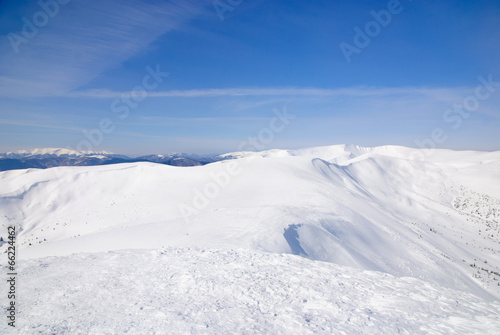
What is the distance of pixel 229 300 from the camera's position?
22.1ft

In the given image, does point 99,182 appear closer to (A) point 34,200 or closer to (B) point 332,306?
(A) point 34,200

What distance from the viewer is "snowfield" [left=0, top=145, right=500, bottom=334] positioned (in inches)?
233

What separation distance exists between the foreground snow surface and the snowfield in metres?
0.04

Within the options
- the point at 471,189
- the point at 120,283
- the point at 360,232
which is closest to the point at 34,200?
the point at 120,283

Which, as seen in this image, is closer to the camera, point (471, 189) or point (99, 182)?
point (99, 182)

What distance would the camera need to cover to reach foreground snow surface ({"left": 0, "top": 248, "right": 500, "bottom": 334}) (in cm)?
563

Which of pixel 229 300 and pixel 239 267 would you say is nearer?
pixel 229 300

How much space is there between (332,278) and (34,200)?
52566 millimetres

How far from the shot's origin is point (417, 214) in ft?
150

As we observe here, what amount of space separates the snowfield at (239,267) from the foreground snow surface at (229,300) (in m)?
0.04

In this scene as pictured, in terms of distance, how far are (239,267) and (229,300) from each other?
2.18m

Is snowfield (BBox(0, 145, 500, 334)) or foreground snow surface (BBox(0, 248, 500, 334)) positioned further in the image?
snowfield (BBox(0, 145, 500, 334))

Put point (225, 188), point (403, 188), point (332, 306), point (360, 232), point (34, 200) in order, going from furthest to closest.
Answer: point (403, 188)
point (34, 200)
point (225, 188)
point (360, 232)
point (332, 306)

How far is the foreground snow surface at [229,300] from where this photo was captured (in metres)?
5.63
